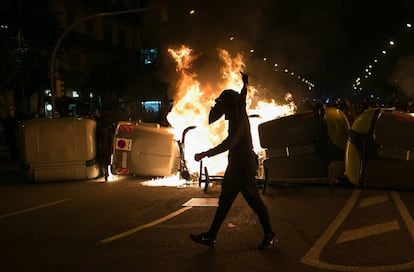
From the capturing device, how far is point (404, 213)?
7938 mm

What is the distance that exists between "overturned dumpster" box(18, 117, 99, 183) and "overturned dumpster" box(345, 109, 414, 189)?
5.81 m

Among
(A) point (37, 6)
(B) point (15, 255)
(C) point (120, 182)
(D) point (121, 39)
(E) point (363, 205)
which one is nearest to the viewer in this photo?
(B) point (15, 255)

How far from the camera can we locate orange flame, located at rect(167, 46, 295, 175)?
12.6 meters

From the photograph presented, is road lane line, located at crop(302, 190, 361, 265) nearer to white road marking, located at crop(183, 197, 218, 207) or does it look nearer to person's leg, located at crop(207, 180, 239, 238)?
person's leg, located at crop(207, 180, 239, 238)

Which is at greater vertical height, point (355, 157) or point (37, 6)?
point (37, 6)

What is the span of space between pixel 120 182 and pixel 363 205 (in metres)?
5.58

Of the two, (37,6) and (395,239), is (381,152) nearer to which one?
(395,239)

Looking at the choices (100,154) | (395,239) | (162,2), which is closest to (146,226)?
(395,239)

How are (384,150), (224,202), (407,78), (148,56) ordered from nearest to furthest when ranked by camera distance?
(224,202)
(384,150)
(407,78)
(148,56)

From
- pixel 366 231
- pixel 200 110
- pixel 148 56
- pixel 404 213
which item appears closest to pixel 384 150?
pixel 404 213

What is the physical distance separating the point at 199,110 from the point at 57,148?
3329mm

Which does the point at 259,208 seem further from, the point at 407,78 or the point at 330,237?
the point at 407,78

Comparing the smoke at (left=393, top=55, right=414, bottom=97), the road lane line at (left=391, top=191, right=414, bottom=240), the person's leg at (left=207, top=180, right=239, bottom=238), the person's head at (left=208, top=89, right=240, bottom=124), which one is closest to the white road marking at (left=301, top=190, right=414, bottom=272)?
the road lane line at (left=391, top=191, right=414, bottom=240)

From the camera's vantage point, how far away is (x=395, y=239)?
254 inches
